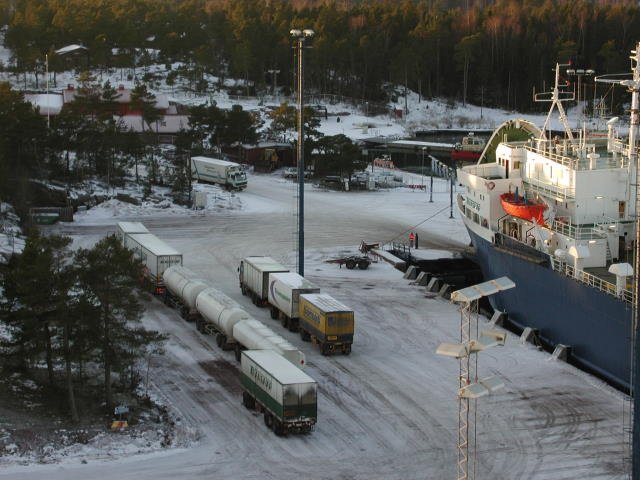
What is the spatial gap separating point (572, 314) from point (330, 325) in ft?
29.7

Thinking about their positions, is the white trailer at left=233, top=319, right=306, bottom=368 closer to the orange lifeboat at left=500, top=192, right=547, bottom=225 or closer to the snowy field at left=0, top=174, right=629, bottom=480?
the snowy field at left=0, top=174, right=629, bottom=480

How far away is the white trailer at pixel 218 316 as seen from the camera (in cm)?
4081

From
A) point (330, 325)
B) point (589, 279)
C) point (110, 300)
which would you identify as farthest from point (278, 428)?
point (589, 279)

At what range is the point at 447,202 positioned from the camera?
76938 millimetres

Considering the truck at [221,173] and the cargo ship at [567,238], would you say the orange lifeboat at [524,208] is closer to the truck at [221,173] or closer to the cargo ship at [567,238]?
the cargo ship at [567,238]

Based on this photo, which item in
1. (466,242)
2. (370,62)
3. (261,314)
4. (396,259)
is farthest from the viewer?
(370,62)

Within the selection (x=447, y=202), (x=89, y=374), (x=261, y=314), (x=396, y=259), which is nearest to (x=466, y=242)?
(x=396, y=259)

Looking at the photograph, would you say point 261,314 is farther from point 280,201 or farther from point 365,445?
point 280,201

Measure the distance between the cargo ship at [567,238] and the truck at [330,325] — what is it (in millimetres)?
8107

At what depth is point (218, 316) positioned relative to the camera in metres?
41.6

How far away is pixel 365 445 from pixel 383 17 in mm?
129136

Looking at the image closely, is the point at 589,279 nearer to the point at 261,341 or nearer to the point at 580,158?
the point at 580,158

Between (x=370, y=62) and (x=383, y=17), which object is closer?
(x=370, y=62)

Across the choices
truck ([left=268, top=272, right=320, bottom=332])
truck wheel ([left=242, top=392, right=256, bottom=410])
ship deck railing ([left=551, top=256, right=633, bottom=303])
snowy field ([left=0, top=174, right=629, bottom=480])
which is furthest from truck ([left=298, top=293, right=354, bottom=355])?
Result: ship deck railing ([left=551, top=256, right=633, bottom=303])
